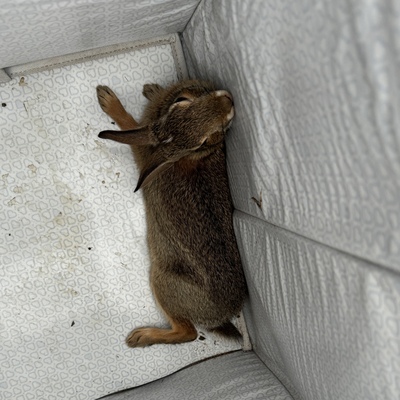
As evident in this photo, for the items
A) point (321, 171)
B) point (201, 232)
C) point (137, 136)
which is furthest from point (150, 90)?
point (321, 171)

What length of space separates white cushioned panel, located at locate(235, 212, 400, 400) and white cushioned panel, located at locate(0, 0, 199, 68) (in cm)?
89

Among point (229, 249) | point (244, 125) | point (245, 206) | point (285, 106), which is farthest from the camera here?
point (229, 249)

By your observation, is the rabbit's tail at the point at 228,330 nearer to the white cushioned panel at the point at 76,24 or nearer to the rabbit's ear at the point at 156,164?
the rabbit's ear at the point at 156,164

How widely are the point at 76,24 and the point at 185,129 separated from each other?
553 mm

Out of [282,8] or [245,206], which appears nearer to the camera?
[282,8]

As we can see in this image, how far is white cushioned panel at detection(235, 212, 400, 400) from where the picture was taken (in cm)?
117

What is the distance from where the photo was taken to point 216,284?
2.05 meters

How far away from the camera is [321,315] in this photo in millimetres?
1449

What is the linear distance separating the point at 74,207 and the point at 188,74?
0.86 m

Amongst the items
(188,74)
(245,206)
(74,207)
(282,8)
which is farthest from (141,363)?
(282,8)

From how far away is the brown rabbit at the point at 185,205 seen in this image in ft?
5.92

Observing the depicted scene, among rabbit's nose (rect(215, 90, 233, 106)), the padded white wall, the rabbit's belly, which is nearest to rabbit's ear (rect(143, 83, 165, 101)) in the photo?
the padded white wall

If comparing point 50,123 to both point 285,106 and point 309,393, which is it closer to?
point 285,106

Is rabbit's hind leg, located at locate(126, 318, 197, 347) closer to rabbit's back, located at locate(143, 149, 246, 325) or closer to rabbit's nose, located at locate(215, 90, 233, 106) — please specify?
rabbit's back, located at locate(143, 149, 246, 325)
